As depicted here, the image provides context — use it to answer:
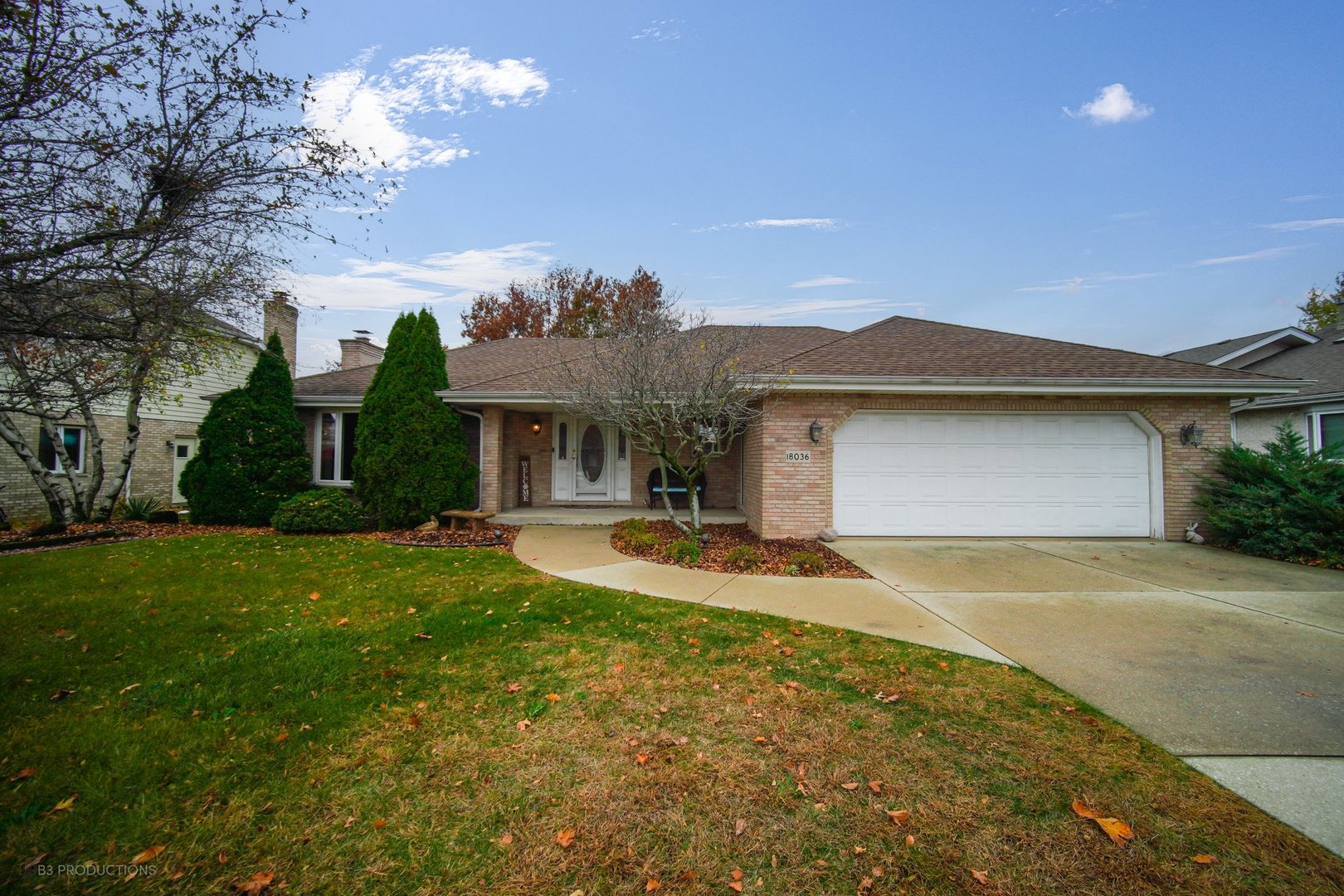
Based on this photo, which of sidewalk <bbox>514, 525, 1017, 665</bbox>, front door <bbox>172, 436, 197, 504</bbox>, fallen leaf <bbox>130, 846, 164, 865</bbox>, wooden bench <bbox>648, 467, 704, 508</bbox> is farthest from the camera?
front door <bbox>172, 436, 197, 504</bbox>

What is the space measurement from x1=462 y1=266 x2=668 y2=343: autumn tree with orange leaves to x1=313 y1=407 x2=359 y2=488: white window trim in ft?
Result: 45.5

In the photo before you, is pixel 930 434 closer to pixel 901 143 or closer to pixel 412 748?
pixel 901 143

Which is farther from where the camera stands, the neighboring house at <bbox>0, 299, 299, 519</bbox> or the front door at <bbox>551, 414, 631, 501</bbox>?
the front door at <bbox>551, 414, 631, 501</bbox>

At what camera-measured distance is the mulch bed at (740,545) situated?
692 cm

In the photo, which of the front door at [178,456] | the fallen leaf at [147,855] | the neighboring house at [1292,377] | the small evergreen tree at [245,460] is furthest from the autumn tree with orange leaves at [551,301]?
the fallen leaf at [147,855]

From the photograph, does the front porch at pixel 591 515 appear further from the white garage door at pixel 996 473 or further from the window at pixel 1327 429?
the window at pixel 1327 429

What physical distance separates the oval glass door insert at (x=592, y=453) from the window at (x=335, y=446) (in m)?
4.94

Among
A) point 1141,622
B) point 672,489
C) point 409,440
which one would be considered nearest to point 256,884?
point 1141,622

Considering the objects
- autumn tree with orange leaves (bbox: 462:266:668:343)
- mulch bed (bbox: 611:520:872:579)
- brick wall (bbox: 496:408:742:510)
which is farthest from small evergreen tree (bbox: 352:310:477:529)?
autumn tree with orange leaves (bbox: 462:266:668:343)

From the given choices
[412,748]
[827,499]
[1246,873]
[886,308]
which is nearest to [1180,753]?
[1246,873]

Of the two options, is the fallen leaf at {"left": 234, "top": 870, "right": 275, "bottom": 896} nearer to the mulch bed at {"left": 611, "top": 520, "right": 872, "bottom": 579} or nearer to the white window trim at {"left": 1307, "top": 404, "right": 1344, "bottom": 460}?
the mulch bed at {"left": 611, "top": 520, "right": 872, "bottom": 579}

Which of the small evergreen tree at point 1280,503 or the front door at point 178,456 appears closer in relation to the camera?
the small evergreen tree at point 1280,503

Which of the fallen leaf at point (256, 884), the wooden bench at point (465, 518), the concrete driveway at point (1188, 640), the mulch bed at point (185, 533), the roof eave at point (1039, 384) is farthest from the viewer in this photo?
the wooden bench at point (465, 518)

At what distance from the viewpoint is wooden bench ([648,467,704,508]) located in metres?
12.0
